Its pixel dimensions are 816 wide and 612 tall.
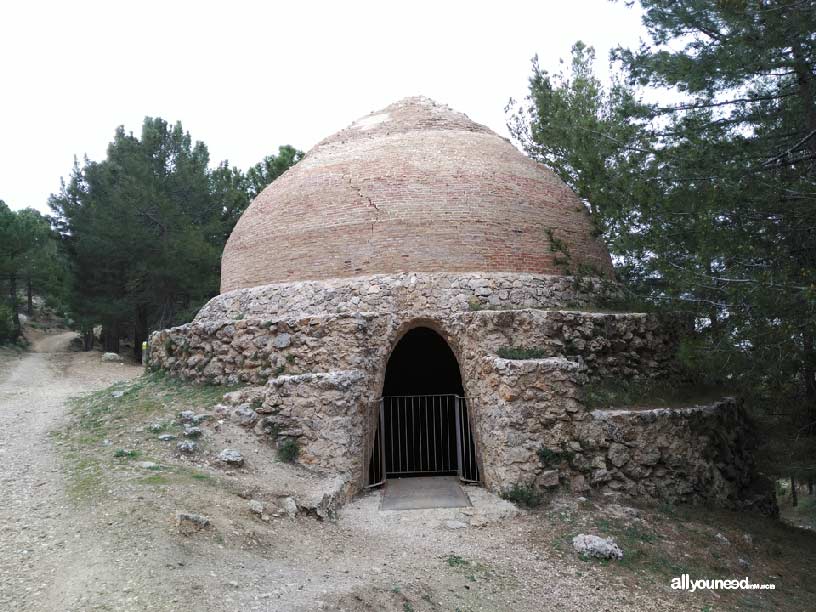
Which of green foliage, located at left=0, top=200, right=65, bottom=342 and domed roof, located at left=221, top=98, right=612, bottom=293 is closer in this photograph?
domed roof, located at left=221, top=98, right=612, bottom=293

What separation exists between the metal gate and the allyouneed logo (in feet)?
11.7

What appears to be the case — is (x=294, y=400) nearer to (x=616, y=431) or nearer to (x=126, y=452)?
(x=126, y=452)

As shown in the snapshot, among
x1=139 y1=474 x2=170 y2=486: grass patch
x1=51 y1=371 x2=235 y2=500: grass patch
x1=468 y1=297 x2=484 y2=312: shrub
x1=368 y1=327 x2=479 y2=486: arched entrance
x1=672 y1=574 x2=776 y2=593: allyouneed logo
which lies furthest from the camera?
x1=368 y1=327 x2=479 y2=486: arched entrance

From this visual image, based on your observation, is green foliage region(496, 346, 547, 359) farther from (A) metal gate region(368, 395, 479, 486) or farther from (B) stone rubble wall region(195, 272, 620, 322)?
(A) metal gate region(368, 395, 479, 486)

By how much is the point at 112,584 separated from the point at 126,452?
3.45 metres

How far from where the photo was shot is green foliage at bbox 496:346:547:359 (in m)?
8.88

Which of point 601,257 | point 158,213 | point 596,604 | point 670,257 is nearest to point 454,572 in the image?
point 596,604

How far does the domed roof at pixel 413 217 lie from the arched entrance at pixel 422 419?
252cm

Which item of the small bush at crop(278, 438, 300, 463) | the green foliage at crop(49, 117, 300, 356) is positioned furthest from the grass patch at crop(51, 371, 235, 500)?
the green foliage at crop(49, 117, 300, 356)

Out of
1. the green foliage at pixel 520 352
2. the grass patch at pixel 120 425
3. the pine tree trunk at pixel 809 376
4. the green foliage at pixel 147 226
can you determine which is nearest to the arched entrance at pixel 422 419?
the green foliage at pixel 520 352

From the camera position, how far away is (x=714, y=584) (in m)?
6.68

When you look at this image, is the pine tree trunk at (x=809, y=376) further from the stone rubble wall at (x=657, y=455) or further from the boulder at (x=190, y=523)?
the boulder at (x=190, y=523)

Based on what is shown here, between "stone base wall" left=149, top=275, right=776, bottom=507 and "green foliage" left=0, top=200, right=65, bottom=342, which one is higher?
"green foliage" left=0, top=200, right=65, bottom=342

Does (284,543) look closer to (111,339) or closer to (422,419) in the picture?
(422,419)
